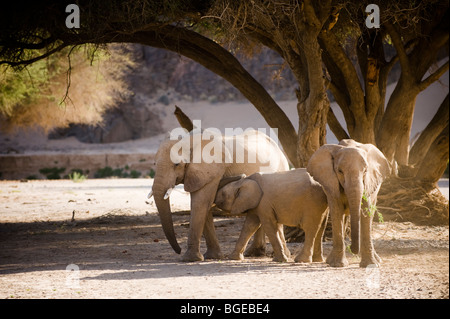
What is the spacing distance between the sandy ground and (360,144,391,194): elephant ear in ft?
3.43

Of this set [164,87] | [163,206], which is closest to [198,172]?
[163,206]

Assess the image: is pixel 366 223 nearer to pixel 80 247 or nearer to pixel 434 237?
pixel 434 237

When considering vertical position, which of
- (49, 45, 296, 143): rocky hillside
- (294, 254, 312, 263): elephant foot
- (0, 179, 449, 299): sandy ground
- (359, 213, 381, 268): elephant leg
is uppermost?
(49, 45, 296, 143): rocky hillside

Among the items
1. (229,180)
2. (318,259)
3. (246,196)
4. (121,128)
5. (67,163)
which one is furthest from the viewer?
(121,128)

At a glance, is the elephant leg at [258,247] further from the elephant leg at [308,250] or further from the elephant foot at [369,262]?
the elephant foot at [369,262]

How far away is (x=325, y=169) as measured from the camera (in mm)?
8391

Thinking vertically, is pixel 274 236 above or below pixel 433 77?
below

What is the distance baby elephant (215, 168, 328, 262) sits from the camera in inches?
349

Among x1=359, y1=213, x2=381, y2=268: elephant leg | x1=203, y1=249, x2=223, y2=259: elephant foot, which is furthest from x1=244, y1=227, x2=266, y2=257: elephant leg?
x1=359, y1=213, x2=381, y2=268: elephant leg

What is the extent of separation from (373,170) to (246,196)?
1.75 m

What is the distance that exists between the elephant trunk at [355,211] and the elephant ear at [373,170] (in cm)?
37

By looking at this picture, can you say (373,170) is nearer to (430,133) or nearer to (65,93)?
(430,133)

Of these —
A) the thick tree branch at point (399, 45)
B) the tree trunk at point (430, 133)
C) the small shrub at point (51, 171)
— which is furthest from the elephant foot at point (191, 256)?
the small shrub at point (51, 171)

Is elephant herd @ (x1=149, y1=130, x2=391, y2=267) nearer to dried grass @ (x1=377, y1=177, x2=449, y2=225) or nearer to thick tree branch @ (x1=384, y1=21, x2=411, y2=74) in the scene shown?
thick tree branch @ (x1=384, y1=21, x2=411, y2=74)
